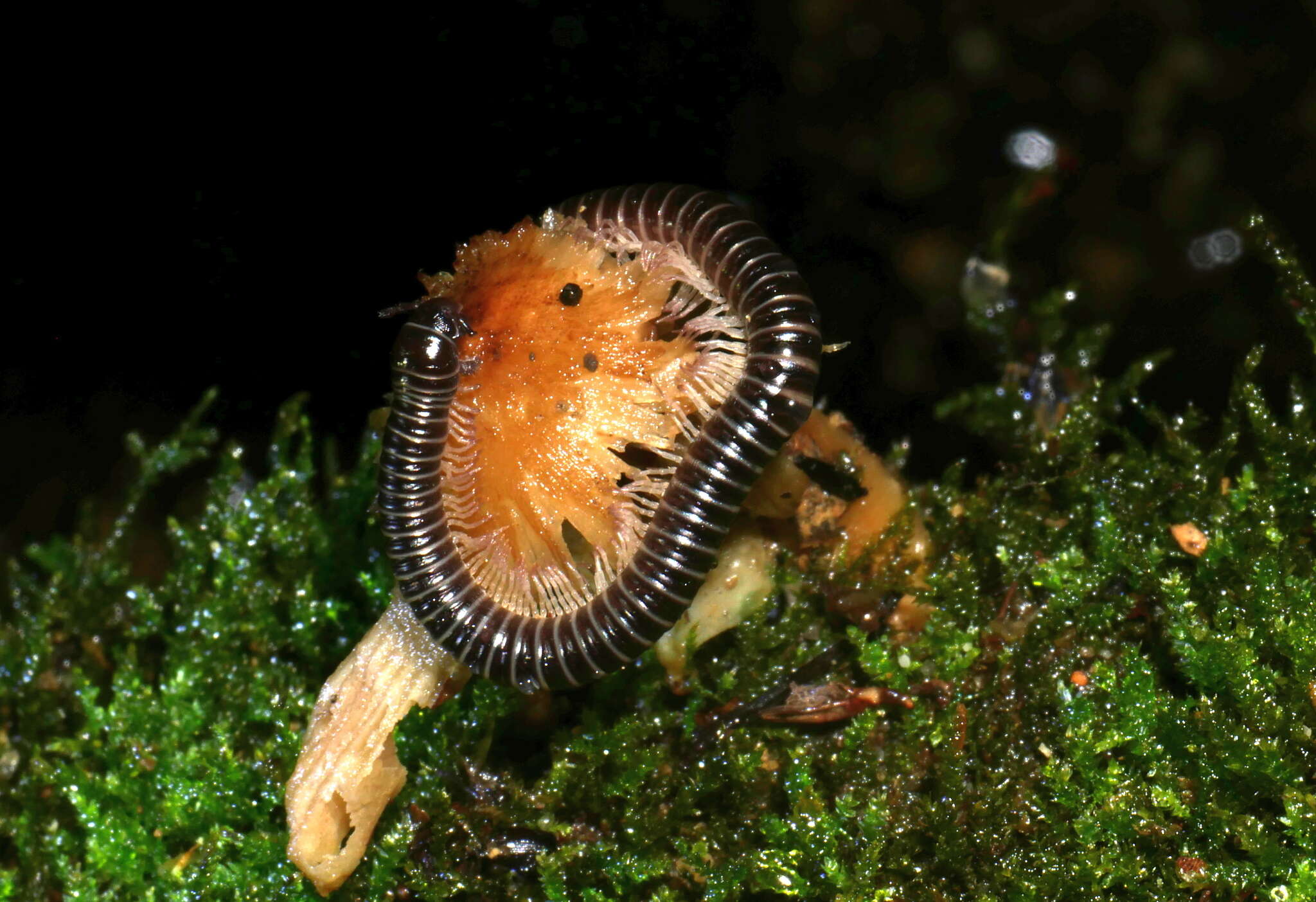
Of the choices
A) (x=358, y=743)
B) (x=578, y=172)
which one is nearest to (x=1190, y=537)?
(x=578, y=172)

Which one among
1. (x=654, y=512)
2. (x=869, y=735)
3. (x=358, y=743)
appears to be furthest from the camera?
(x=869, y=735)

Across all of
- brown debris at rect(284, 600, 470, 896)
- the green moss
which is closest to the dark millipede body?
brown debris at rect(284, 600, 470, 896)

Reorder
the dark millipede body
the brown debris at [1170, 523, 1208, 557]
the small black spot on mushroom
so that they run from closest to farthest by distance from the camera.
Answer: the dark millipede body → the small black spot on mushroom → the brown debris at [1170, 523, 1208, 557]

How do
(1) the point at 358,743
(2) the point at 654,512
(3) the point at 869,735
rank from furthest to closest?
1. (3) the point at 869,735
2. (1) the point at 358,743
3. (2) the point at 654,512

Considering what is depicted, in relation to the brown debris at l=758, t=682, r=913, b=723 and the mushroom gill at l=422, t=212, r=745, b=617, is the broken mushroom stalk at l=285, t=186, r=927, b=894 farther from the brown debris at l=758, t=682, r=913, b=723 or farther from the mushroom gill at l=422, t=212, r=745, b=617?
the brown debris at l=758, t=682, r=913, b=723

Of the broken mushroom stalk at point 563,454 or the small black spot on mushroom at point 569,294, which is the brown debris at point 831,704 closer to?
the broken mushroom stalk at point 563,454

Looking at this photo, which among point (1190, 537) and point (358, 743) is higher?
point (1190, 537)

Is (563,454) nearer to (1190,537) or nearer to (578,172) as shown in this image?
(578,172)

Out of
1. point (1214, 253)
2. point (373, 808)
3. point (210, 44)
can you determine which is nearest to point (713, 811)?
point (373, 808)
